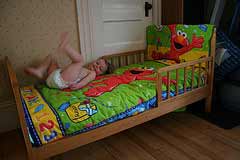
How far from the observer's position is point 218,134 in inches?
69.8

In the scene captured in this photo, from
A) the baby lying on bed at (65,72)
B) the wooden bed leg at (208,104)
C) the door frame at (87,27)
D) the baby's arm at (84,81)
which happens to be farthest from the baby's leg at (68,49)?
the wooden bed leg at (208,104)

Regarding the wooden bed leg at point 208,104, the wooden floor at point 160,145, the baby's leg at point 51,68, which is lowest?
the wooden floor at point 160,145

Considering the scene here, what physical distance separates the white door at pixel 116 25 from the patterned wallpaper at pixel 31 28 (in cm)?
22

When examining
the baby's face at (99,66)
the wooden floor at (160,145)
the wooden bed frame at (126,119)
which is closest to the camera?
the wooden bed frame at (126,119)

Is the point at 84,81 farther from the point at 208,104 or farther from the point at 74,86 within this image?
the point at 208,104

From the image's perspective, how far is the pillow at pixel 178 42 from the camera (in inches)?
76.9

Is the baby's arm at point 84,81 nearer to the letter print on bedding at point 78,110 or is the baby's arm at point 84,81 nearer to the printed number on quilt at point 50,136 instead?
the letter print on bedding at point 78,110

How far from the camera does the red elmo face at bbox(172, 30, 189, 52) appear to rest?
209cm

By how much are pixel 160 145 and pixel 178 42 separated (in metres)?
1.05

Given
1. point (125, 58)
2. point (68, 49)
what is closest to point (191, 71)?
point (125, 58)

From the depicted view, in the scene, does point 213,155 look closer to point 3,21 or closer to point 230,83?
point 230,83

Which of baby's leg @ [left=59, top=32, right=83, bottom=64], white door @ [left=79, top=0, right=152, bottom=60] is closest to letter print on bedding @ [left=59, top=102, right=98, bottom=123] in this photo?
baby's leg @ [left=59, top=32, right=83, bottom=64]

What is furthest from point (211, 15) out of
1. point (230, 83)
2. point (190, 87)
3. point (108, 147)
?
point (108, 147)

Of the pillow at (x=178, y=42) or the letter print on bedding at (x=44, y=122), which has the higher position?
the pillow at (x=178, y=42)
